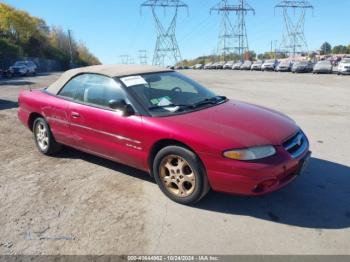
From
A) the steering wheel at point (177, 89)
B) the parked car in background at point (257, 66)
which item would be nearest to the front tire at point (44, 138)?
the steering wheel at point (177, 89)

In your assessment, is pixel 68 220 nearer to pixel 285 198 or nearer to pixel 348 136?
pixel 285 198

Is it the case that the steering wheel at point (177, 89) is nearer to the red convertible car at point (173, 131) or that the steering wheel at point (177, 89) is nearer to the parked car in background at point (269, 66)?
the red convertible car at point (173, 131)

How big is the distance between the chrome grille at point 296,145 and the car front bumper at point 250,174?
12 centimetres

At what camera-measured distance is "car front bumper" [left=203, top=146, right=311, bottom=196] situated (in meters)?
3.35

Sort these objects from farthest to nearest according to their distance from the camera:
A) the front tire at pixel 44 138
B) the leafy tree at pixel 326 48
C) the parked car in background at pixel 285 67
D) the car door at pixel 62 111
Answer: the leafy tree at pixel 326 48 → the parked car in background at pixel 285 67 → the front tire at pixel 44 138 → the car door at pixel 62 111

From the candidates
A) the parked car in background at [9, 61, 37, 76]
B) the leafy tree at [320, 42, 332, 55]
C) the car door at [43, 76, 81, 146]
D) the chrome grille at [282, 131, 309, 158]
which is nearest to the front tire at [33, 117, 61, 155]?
the car door at [43, 76, 81, 146]

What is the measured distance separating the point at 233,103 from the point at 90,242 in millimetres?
2598

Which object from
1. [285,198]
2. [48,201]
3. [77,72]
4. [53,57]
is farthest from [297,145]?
[53,57]

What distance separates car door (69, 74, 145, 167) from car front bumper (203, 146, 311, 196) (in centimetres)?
97

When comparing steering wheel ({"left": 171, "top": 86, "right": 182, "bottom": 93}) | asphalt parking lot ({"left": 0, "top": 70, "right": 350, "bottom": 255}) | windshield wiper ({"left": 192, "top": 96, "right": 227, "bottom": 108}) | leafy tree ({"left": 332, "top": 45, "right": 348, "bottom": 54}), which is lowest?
leafy tree ({"left": 332, "top": 45, "right": 348, "bottom": 54})

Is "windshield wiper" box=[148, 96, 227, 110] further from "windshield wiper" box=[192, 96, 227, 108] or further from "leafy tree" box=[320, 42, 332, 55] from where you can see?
"leafy tree" box=[320, 42, 332, 55]

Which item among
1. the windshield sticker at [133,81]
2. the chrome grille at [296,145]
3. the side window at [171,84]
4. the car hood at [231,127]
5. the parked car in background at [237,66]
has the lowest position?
the parked car in background at [237,66]

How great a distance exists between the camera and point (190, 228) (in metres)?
3.34

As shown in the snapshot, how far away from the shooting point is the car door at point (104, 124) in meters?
4.10
